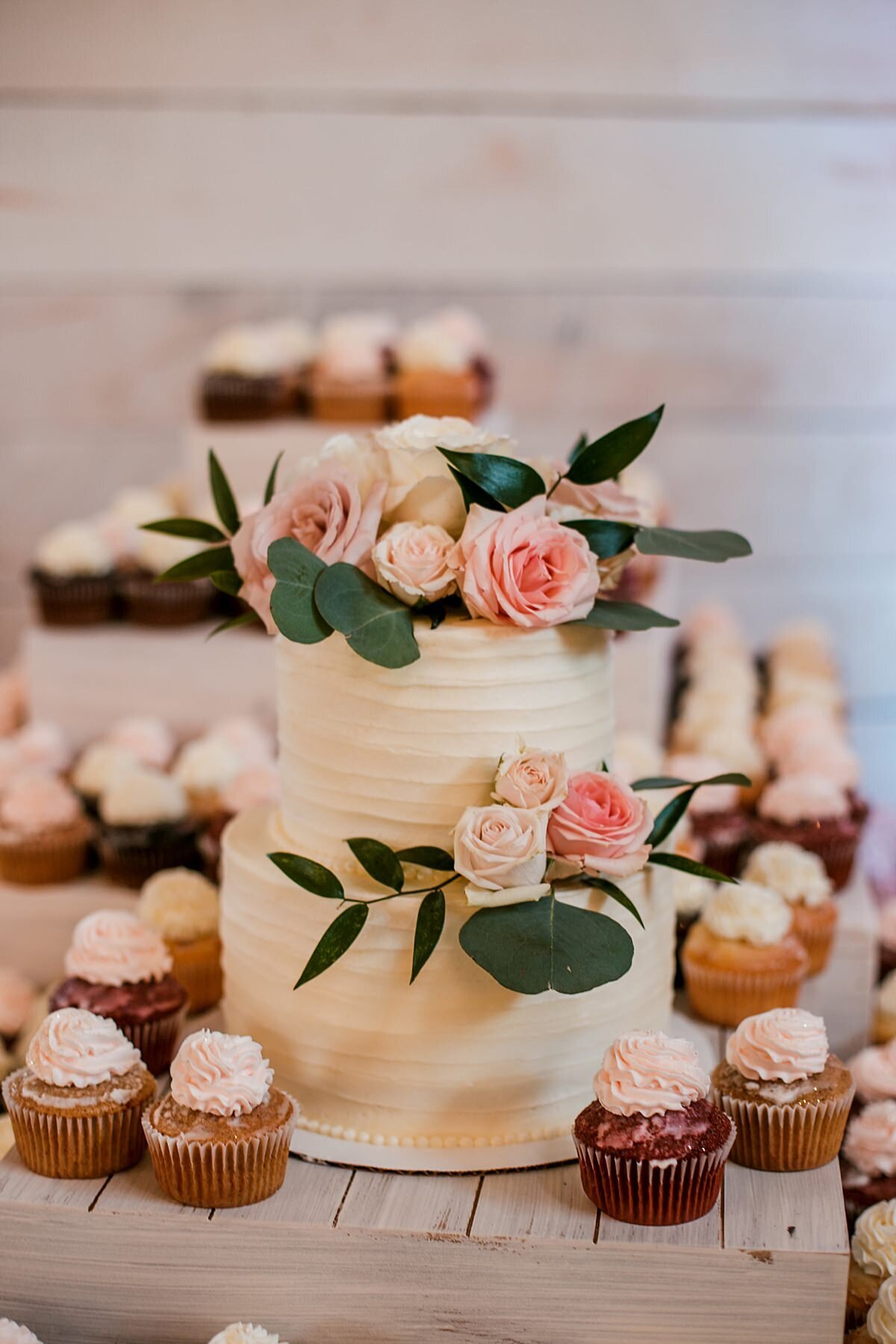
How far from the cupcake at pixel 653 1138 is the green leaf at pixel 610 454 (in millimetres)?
550

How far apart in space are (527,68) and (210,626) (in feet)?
6.62

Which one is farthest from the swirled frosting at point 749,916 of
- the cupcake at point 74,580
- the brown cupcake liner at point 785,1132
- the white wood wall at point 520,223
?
the white wood wall at point 520,223

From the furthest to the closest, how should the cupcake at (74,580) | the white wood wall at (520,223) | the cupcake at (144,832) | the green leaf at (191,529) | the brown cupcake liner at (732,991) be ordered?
the white wood wall at (520,223) < the cupcake at (74,580) < the cupcake at (144,832) < the brown cupcake liner at (732,991) < the green leaf at (191,529)

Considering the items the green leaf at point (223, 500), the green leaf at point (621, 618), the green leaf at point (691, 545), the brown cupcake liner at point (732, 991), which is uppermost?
the green leaf at point (223, 500)

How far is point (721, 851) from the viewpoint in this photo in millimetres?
2146

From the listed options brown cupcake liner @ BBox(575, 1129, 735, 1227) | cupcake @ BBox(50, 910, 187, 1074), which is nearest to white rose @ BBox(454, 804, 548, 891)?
brown cupcake liner @ BBox(575, 1129, 735, 1227)

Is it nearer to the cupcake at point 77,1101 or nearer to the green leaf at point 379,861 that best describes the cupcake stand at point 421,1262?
the cupcake at point 77,1101

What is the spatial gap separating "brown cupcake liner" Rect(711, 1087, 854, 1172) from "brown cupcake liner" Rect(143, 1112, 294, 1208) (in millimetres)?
435

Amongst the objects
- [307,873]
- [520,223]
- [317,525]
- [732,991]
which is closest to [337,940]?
[307,873]

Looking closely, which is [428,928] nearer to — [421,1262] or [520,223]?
[421,1262]

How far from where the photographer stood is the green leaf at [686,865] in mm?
1410

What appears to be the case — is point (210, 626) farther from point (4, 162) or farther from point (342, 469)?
point (4, 162)

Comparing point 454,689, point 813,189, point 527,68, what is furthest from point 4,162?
point 454,689

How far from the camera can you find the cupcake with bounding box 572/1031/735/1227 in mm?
1271
